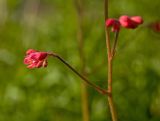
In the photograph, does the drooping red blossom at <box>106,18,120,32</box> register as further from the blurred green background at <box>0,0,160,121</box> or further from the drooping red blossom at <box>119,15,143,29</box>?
the blurred green background at <box>0,0,160,121</box>

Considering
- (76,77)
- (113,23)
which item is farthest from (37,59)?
(76,77)

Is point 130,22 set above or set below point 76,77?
above

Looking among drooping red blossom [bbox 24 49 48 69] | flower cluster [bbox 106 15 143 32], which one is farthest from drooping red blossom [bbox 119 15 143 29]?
drooping red blossom [bbox 24 49 48 69]

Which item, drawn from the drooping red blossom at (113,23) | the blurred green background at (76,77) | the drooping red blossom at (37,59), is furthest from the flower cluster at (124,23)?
the blurred green background at (76,77)

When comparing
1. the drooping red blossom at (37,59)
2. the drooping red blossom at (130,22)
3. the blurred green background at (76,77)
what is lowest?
the blurred green background at (76,77)

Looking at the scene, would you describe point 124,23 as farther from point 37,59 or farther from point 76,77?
point 76,77

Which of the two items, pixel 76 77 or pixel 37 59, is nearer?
pixel 37 59

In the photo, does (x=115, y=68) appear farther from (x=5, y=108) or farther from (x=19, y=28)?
(x=19, y=28)

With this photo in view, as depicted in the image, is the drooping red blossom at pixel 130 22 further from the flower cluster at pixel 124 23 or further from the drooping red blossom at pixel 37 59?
the drooping red blossom at pixel 37 59

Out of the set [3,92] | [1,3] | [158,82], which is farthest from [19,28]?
[158,82]

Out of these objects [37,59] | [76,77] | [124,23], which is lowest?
[76,77]
